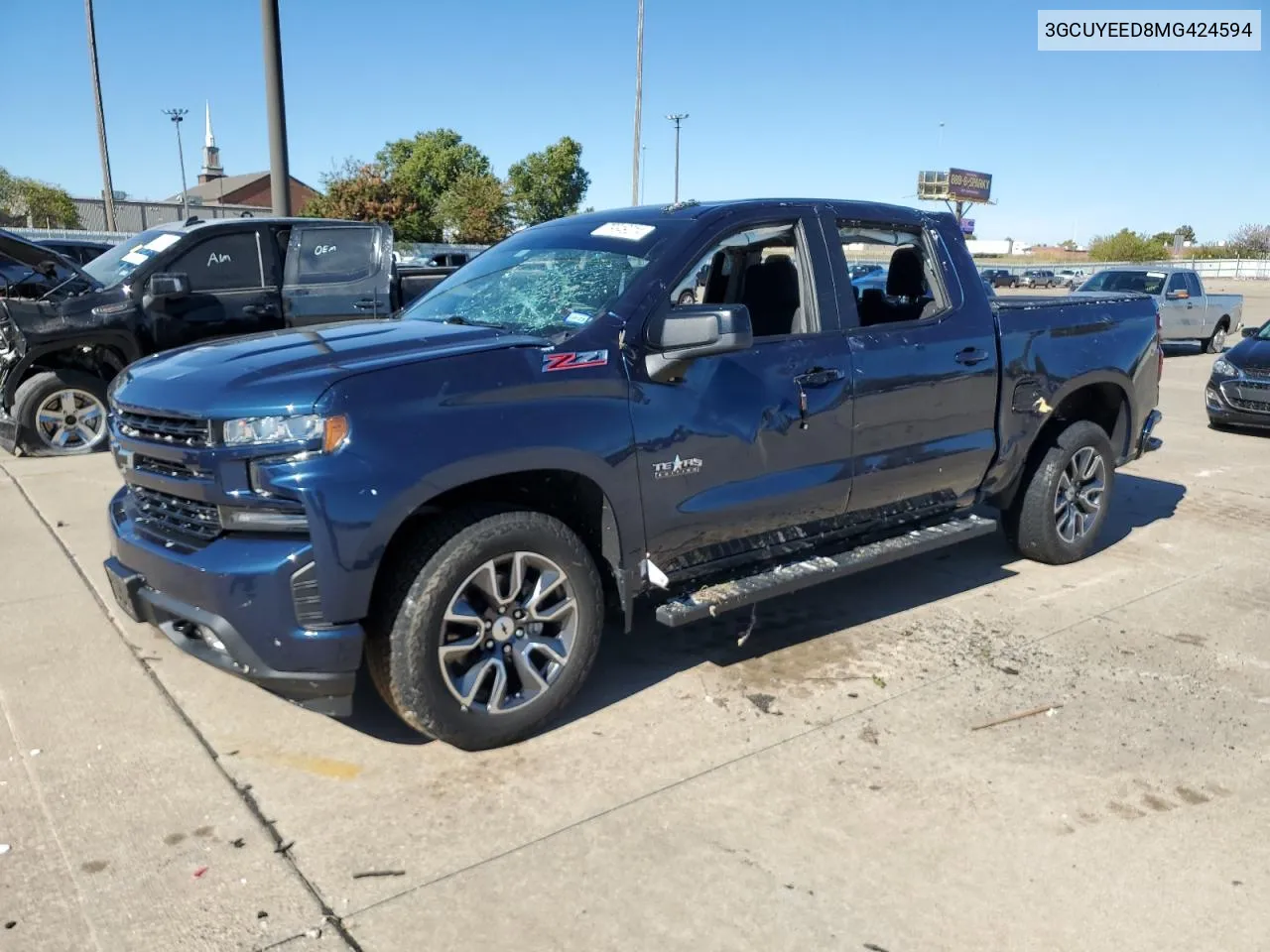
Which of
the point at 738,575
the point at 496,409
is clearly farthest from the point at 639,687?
the point at 496,409

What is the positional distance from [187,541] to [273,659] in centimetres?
53

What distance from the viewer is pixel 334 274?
9.27 meters

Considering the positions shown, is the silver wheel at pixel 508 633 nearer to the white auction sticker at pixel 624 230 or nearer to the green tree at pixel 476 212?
the white auction sticker at pixel 624 230

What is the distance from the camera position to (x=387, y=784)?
11.2 ft

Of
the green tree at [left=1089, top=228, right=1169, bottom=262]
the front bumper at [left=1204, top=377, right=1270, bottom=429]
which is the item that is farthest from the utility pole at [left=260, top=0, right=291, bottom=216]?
the green tree at [left=1089, top=228, right=1169, bottom=262]

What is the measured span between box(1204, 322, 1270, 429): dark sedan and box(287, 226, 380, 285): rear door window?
28.5 ft

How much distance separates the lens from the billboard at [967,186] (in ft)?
274

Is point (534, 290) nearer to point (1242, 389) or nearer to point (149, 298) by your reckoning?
point (149, 298)

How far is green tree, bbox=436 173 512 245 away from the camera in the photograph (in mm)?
40188

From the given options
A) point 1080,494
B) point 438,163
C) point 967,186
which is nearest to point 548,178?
point 438,163

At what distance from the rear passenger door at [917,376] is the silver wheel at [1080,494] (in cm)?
81

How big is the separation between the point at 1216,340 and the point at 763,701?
20561mm

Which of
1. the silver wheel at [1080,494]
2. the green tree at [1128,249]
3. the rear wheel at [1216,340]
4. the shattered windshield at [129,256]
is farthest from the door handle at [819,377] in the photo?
the green tree at [1128,249]

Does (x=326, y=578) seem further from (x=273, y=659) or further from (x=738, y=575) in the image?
(x=738, y=575)
